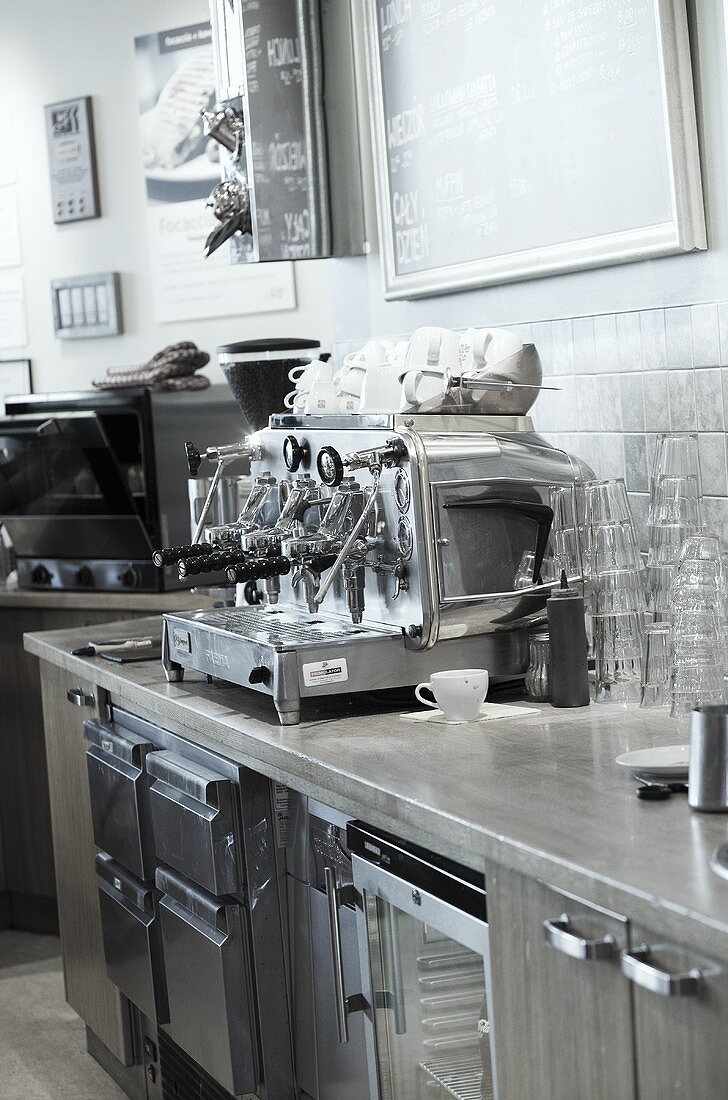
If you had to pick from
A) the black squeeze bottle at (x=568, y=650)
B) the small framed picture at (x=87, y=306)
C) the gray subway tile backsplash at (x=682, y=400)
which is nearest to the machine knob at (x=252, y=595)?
the black squeeze bottle at (x=568, y=650)

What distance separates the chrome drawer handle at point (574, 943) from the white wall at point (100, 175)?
2.85 metres

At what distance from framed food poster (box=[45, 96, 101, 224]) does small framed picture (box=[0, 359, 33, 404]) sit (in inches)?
20.0

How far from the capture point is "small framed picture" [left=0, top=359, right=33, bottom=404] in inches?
187

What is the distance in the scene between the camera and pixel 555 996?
1407 millimetres

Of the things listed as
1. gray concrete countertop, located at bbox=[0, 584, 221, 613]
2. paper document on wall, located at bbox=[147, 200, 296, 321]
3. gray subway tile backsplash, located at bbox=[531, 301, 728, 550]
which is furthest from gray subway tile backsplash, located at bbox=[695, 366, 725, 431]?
paper document on wall, located at bbox=[147, 200, 296, 321]

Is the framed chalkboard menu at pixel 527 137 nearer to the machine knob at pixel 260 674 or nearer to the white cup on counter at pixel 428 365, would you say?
the white cup on counter at pixel 428 365

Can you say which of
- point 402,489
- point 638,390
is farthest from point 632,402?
point 402,489

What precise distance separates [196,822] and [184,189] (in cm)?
254

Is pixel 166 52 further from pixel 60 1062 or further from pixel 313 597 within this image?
pixel 60 1062

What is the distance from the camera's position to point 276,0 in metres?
3.11

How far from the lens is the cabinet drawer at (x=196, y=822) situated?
2.14 m

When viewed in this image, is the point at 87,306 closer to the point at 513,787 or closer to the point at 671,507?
the point at 671,507

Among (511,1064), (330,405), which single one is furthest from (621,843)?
(330,405)

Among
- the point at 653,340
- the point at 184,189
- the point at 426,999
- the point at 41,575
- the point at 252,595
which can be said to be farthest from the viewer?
the point at 184,189
